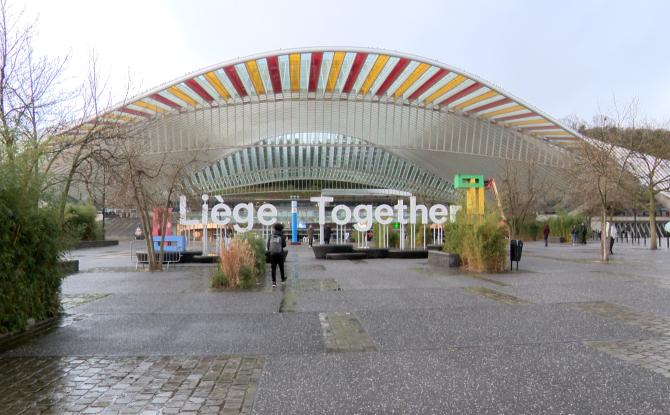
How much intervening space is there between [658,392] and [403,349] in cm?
266

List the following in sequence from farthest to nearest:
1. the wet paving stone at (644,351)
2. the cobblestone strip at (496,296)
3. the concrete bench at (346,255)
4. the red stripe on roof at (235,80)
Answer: the red stripe on roof at (235,80) → the concrete bench at (346,255) → the cobblestone strip at (496,296) → the wet paving stone at (644,351)

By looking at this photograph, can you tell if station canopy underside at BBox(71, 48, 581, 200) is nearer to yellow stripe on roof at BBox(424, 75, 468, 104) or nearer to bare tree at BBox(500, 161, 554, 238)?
yellow stripe on roof at BBox(424, 75, 468, 104)

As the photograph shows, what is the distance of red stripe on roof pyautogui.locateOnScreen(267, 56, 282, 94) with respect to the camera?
1710 inches

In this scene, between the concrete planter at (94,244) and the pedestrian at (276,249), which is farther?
the concrete planter at (94,244)

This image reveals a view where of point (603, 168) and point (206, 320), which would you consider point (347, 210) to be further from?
point (206, 320)

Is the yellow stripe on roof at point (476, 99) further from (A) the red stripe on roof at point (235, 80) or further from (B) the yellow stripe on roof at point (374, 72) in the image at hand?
(A) the red stripe on roof at point (235, 80)

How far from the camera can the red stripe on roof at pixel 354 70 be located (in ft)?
142

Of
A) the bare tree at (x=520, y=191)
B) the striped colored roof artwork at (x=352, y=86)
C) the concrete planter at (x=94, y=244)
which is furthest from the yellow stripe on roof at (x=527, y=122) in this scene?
the concrete planter at (x=94, y=244)

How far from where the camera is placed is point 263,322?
26.7 feet

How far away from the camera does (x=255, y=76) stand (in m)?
46.4

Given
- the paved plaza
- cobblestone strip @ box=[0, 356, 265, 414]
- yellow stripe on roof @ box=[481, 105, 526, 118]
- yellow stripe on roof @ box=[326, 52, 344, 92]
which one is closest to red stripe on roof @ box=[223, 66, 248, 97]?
yellow stripe on roof @ box=[326, 52, 344, 92]

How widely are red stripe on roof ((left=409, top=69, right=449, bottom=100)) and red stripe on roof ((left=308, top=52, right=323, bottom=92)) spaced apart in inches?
375

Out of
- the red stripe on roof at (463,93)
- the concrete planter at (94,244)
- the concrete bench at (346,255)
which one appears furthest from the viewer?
the red stripe on roof at (463,93)

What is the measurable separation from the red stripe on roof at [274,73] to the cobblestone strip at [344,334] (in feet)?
123
